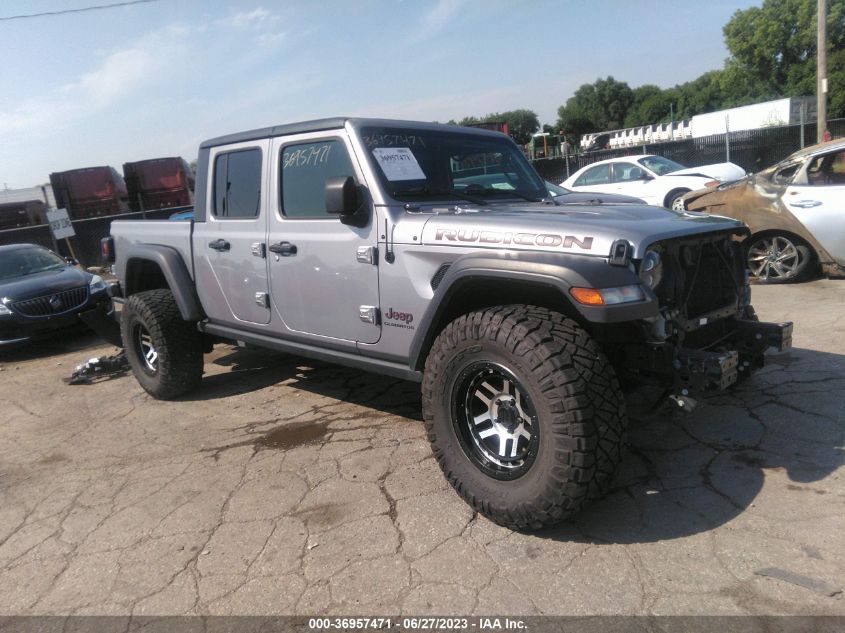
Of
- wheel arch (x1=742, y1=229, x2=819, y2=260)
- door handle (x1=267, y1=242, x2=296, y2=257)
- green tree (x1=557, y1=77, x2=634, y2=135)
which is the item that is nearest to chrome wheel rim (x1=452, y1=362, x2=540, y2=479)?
door handle (x1=267, y1=242, x2=296, y2=257)

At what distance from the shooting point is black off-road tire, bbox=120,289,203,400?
Result: 494 cm

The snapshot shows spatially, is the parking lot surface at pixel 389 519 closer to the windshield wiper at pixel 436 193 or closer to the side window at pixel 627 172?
the windshield wiper at pixel 436 193

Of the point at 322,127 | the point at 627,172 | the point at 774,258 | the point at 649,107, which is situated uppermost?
the point at 649,107

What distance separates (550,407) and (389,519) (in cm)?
107

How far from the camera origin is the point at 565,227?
2785mm

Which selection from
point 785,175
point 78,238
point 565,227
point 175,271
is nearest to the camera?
point 565,227

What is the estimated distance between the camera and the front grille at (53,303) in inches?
303

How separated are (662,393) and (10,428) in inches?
200

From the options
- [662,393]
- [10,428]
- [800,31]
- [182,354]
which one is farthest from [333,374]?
[800,31]

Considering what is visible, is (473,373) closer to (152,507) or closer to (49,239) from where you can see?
(152,507)

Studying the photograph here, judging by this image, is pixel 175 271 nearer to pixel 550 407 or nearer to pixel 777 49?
pixel 550 407

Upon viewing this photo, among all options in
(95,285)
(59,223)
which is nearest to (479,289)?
(95,285)

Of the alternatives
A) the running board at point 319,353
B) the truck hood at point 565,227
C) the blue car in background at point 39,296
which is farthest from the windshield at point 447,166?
the blue car in background at point 39,296

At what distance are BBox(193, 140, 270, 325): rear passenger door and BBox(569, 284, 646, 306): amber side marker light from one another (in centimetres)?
230
